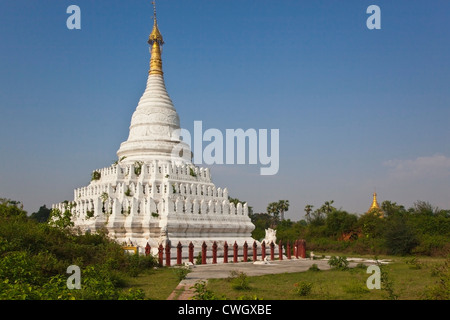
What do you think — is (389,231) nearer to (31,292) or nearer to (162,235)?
(162,235)

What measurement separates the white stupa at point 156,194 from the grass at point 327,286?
13.2m

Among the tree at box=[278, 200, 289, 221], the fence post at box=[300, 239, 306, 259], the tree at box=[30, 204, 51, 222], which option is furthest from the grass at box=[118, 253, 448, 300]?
the tree at box=[30, 204, 51, 222]

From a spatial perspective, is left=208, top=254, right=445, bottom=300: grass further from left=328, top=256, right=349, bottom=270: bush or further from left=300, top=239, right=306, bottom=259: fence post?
left=300, top=239, right=306, bottom=259: fence post

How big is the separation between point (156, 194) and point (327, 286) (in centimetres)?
1944

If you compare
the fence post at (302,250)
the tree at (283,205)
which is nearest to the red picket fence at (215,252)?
the fence post at (302,250)

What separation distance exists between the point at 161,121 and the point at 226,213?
981 centimetres

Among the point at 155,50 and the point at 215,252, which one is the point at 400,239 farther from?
the point at 155,50

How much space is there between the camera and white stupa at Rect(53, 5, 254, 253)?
106 ft

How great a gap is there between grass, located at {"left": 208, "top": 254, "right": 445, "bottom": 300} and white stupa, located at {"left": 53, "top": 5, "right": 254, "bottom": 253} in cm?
1317

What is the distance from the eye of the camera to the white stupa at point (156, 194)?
32.2m

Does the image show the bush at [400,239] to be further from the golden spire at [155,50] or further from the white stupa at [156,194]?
the golden spire at [155,50]
